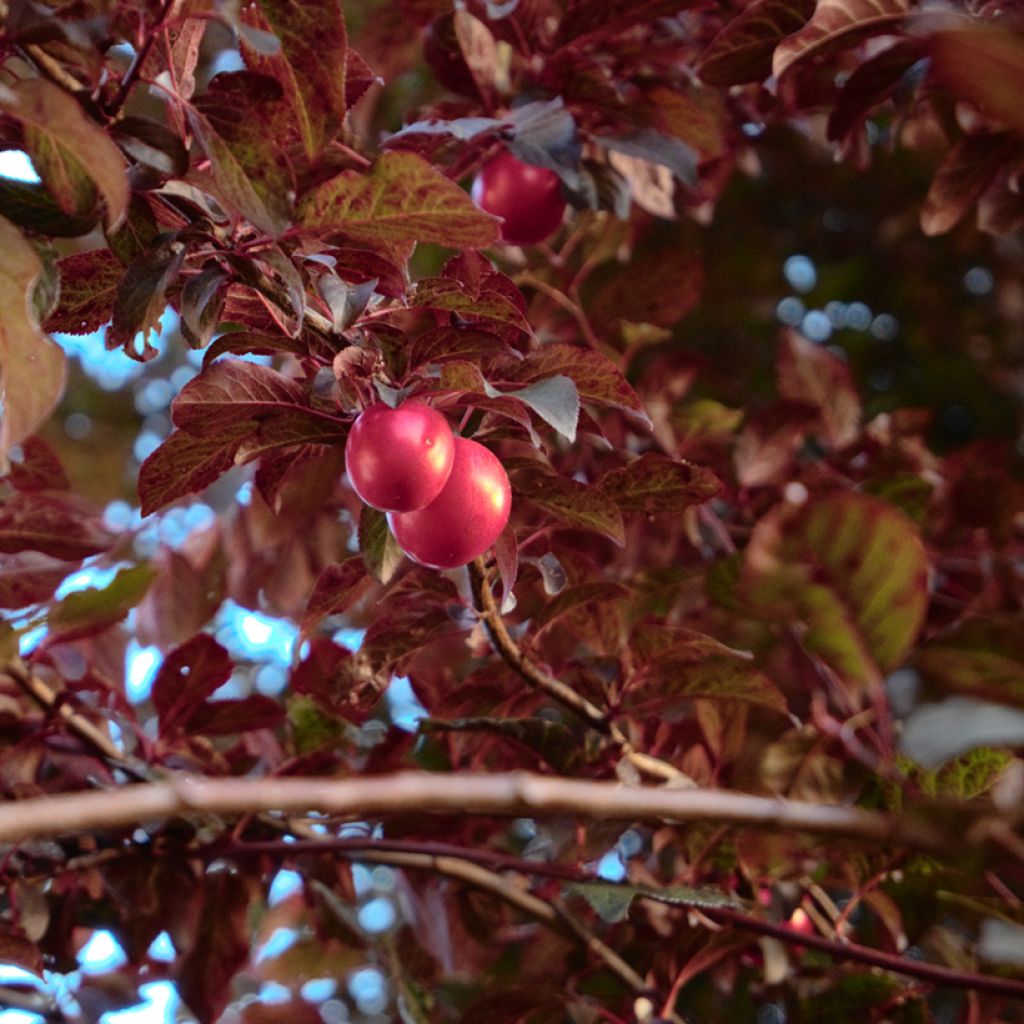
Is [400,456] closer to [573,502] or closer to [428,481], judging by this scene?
[428,481]

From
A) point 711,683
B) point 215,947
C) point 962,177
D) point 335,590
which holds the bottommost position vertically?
point 215,947

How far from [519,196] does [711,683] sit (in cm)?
50

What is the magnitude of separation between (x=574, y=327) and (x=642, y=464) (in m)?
0.48

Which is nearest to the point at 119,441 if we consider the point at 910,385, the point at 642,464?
the point at 910,385

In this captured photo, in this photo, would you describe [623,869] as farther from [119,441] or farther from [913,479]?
[119,441]

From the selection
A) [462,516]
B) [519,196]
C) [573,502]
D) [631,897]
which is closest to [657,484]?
[573,502]

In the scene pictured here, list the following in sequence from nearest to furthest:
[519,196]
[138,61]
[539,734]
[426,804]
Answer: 1. [426,804]
2. [138,61]
3. [539,734]
4. [519,196]

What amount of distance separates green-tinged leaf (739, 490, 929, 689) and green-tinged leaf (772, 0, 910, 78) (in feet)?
1.56

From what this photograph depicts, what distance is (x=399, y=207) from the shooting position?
0.67 metres

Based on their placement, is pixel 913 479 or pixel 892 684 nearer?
pixel 892 684

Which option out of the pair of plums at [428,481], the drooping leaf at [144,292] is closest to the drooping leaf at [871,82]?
the pair of plums at [428,481]

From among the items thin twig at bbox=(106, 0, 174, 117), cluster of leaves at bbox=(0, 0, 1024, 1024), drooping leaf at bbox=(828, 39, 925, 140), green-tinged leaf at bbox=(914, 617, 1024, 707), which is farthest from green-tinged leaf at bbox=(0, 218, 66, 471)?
drooping leaf at bbox=(828, 39, 925, 140)

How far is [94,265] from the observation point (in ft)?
2.38

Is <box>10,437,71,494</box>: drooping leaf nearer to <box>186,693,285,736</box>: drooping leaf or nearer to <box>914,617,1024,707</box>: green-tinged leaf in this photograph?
<box>186,693,285,736</box>: drooping leaf
